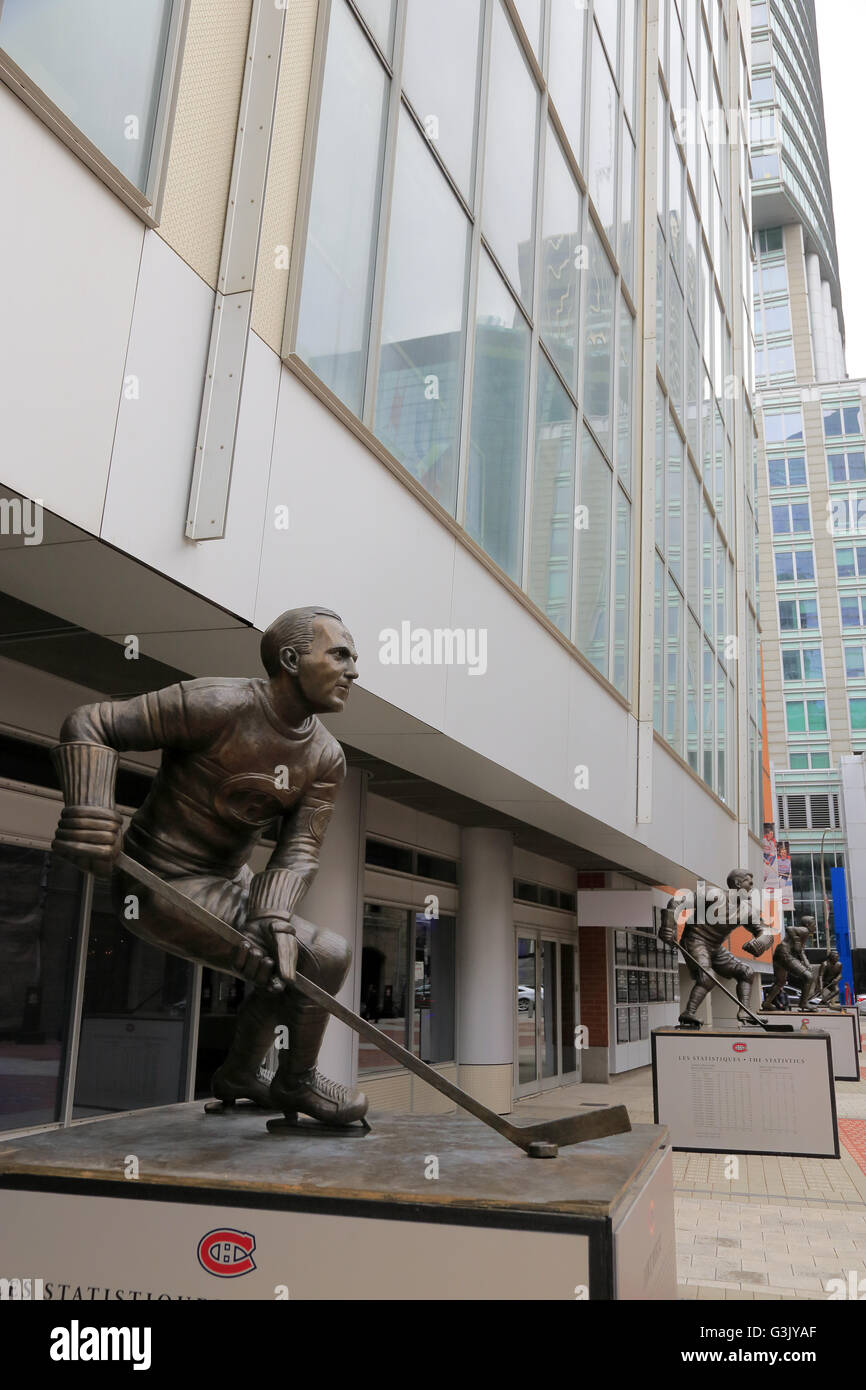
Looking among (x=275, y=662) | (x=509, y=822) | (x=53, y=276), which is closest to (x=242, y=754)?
(x=275, y=662)

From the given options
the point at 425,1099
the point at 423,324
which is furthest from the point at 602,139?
the point at 425,1099

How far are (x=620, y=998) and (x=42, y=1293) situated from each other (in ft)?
65.1

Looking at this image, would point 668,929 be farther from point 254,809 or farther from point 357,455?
point 254,809

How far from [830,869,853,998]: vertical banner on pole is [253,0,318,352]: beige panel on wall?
59319 millimetres

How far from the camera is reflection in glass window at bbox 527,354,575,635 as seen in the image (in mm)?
9719

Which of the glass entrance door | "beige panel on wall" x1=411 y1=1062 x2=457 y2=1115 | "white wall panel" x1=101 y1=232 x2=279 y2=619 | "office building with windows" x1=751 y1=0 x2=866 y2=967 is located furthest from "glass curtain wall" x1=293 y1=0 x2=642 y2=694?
"office building with windows" x1=751 y1=0 x2=866 y2=967

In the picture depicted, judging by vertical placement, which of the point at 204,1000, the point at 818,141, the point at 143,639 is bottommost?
the point at 204,1000

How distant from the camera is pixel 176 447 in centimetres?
466

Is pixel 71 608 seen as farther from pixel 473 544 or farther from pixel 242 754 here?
pixel 473 544

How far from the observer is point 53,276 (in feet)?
13.2

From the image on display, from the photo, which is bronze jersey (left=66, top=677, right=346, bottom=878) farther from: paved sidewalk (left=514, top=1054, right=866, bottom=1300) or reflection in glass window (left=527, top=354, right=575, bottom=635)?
reflection in glass window (left=527, top=354, right=575, bottom=635)

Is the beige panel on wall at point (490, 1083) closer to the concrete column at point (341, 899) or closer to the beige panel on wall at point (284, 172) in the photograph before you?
the concrete column at point (341, 899)

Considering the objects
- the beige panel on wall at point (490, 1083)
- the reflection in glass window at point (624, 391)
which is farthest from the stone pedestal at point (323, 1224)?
the reflection in glass window at point (624, 391)

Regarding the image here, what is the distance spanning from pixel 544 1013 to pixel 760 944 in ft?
21.2
